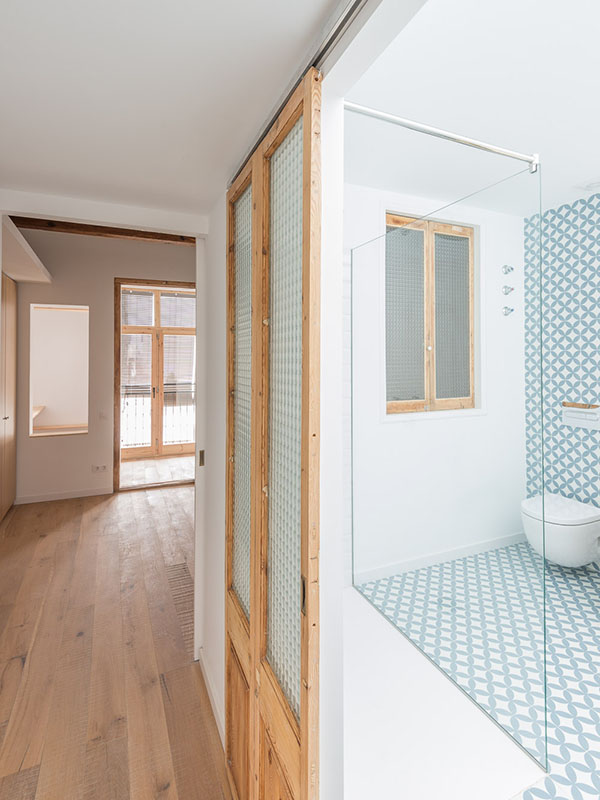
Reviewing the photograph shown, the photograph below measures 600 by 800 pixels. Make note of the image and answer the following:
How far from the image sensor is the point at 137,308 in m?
6.32

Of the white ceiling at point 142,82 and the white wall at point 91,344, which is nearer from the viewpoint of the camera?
the white ceiling at point 142,82

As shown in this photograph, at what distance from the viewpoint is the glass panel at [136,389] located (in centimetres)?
634

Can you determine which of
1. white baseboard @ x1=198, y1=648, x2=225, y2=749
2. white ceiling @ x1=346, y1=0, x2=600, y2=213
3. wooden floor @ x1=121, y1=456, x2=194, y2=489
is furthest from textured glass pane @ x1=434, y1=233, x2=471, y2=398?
wooden floor @ x1=121, y1=456, x2=194, y2=489

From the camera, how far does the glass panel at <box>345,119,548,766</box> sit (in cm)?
187

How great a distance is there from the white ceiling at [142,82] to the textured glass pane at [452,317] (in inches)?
49.4

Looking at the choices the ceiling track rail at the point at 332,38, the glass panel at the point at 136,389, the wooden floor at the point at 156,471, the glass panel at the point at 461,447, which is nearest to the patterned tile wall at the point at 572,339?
the glass panel at the point at 461,447

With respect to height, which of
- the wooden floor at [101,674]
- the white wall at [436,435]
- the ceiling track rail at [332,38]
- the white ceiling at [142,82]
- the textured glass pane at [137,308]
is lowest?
the wooden floor at [101,674]

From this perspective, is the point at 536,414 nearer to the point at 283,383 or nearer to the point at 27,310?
the point at 283,383

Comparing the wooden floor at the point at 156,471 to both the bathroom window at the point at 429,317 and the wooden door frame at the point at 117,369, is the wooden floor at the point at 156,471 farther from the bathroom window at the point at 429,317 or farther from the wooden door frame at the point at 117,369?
the bathroom window at the point at 429,317

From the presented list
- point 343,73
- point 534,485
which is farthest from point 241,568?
point 343,73

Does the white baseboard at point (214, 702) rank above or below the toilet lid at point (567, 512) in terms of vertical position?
below

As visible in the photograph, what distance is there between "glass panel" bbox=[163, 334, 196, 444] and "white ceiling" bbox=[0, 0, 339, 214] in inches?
192

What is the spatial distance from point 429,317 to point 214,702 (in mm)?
2239

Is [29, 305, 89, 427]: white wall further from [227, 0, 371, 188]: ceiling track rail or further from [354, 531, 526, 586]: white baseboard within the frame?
[227, 0, 371, 188]: ceiling track rail
